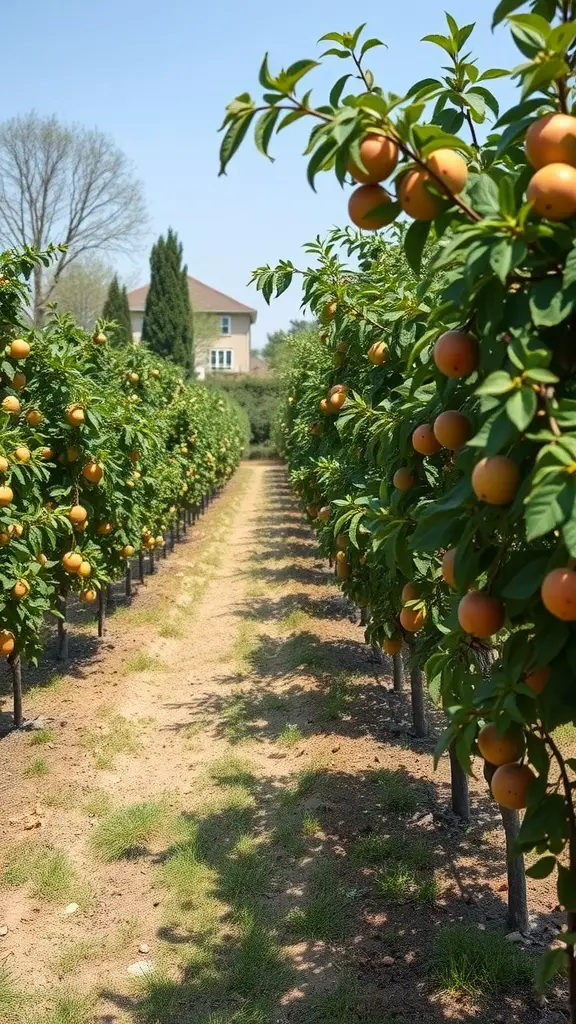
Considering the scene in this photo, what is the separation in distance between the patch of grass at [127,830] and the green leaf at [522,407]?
3.85 metres

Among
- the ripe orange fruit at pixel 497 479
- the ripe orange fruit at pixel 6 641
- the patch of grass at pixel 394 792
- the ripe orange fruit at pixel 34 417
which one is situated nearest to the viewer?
the ripe orange fruit at pixel 497 479

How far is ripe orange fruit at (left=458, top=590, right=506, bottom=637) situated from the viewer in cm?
148

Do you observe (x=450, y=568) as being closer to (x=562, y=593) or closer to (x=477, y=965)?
(x=562, y=593)

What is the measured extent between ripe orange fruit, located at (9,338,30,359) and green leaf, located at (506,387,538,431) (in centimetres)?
449

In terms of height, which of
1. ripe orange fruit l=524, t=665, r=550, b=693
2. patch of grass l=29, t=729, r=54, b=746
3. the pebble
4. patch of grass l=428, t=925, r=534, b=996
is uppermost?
ripe orange fruit l=524, t=665, r=550, b=693

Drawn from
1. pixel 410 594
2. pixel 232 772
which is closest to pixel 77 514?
pixel 232 772

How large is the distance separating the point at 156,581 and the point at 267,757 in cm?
630

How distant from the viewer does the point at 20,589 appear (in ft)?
15.8

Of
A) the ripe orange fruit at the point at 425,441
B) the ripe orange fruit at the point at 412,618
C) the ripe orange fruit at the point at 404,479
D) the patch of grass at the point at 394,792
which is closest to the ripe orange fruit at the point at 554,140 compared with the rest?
the ripe orange fruit at the point at 425,441

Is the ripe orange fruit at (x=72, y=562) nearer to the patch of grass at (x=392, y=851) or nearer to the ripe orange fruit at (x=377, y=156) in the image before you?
the patch of grass at (x=392, y=851)

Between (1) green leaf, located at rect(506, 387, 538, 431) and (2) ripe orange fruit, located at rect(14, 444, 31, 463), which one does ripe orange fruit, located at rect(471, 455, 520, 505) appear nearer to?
(1) green leaf, located at rect(506, 387, 538, 431)

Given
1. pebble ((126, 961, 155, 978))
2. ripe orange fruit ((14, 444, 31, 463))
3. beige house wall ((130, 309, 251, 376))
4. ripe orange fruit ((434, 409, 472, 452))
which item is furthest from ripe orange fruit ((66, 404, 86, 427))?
beige house wall ((130, 309, 251, 376))

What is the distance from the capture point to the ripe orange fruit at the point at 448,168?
1.43m

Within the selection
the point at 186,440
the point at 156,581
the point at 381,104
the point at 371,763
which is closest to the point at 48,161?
the point at 186,440
